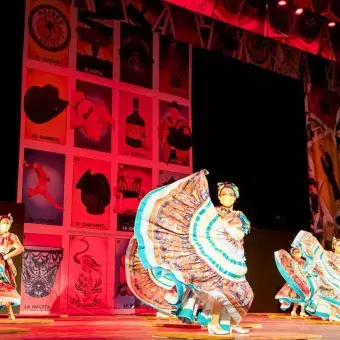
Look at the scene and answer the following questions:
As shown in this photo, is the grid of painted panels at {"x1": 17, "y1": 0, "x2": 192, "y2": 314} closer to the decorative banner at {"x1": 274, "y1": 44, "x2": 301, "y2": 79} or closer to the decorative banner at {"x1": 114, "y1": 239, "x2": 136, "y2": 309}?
the decorative banner at {"x1": 114, "y1": 239, "x2": 136, "y2": 309}

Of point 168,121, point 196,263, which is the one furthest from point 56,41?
point 196,263

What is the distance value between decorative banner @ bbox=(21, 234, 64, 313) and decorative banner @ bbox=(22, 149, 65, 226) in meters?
0.24

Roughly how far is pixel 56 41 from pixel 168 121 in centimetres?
191

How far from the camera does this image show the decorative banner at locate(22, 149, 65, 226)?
7.06m

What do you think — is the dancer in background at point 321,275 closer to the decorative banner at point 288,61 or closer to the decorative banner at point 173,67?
the decorative banner at point 173,67

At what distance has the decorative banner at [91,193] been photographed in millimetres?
7441

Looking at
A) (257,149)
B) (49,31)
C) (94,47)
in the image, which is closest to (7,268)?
(49,31)

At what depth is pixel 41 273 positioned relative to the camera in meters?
7.02

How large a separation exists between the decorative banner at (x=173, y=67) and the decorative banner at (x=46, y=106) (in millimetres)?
1583

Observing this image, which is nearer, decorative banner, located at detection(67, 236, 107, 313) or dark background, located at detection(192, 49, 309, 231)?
decorative banner, located at detection(67, 236, 107, 313)

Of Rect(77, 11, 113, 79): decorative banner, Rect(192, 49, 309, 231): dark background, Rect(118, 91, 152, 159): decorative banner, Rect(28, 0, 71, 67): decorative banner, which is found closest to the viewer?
Rect(28, 0, 71, 67): decorative banner

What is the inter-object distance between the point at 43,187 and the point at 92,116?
46.1 inches

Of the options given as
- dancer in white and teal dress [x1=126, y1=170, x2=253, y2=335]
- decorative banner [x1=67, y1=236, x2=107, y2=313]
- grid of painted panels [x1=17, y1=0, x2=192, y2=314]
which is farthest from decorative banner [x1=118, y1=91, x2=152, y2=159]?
dancer in white and teal dress [x1=126, y1=170, x2=253, y2=335]

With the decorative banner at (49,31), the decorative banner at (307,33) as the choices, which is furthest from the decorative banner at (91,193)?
the decorative banner at (307,33)
